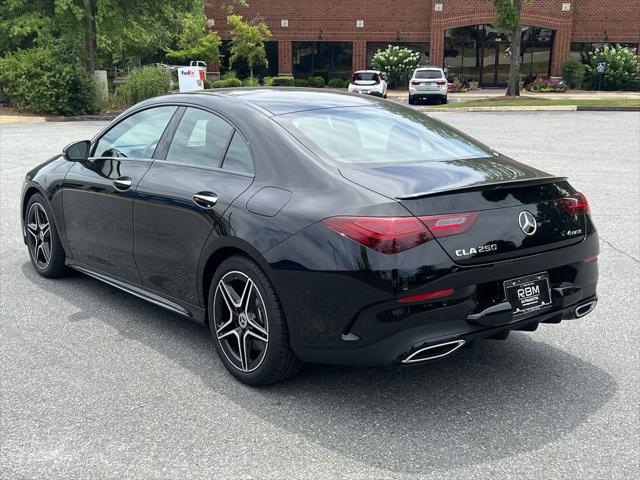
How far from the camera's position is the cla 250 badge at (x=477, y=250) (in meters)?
3.30

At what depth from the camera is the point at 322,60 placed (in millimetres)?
48938

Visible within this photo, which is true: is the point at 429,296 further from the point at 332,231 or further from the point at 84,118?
the point at 84,118

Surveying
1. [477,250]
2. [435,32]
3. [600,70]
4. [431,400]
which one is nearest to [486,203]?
[477,250]

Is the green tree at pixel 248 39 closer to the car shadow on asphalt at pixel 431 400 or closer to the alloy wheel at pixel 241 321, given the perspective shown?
the car shadow on asphalt at pixel 431 400

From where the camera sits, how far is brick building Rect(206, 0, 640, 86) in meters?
46.6

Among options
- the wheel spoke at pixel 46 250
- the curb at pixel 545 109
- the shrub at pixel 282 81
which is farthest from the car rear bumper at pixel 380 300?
the shrub at pixel 282 81

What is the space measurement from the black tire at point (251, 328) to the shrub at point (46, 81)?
24158 mm

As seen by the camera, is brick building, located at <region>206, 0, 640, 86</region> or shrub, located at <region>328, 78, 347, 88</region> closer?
shrub, located at <region>328, 78, 347, 88</region>

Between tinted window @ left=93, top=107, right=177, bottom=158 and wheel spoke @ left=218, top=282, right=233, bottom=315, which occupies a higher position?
tinted window @ left=93, top=107, right=177, bottom=158

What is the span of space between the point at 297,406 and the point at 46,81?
24900 mm

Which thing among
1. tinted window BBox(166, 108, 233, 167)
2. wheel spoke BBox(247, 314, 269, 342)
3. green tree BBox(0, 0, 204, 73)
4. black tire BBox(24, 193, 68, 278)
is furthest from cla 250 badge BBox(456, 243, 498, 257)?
green tree BBox(0, 0, 204, 73)

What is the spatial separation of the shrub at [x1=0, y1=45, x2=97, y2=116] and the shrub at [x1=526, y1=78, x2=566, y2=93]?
2746 centimetres

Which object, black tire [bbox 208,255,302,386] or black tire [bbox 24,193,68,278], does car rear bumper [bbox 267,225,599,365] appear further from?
black tire [bbox 24,193,68,278]

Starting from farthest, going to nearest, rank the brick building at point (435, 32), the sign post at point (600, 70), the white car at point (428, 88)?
the brick building at point (435, 32), the sign post at point (600, 70), the white car at point (428, 88)
